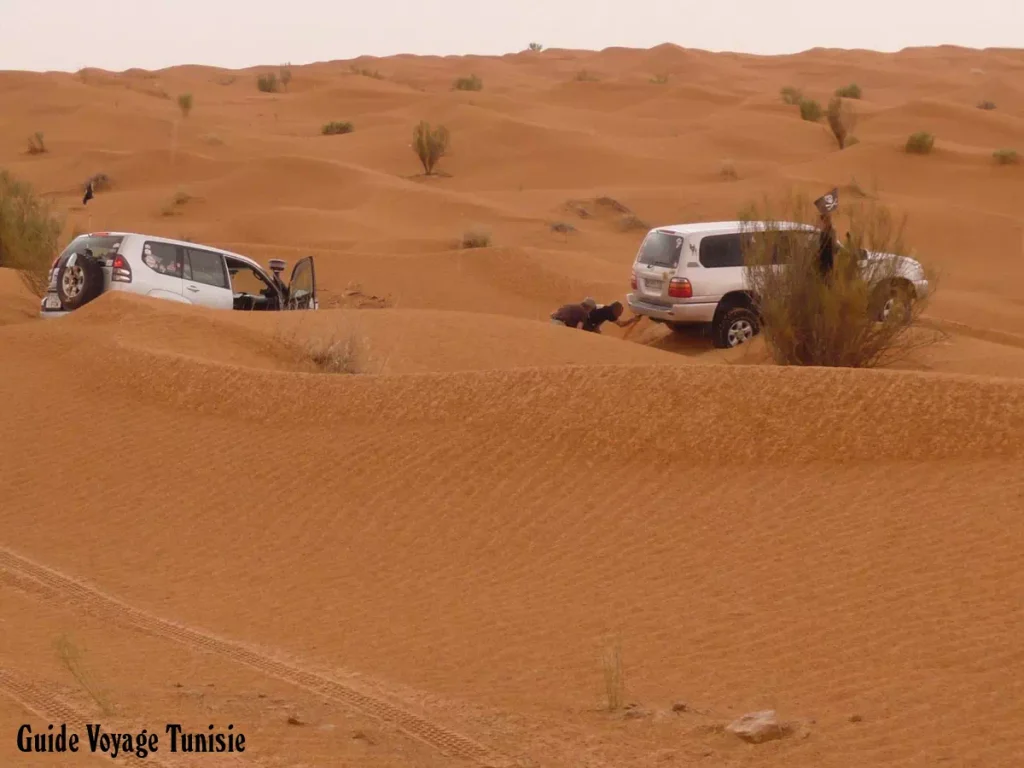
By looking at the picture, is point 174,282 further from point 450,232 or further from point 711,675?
point 450,232

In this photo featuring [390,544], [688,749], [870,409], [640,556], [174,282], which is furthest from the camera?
[174,282]

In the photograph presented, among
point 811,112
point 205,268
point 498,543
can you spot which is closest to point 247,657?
point 498,543

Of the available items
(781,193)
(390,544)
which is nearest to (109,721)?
(390,544)

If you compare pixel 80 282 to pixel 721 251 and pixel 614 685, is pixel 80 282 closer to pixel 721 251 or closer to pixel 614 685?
pixel 721 251

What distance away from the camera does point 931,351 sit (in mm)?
17812

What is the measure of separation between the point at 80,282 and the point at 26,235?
7.52 meters

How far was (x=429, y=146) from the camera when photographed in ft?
149

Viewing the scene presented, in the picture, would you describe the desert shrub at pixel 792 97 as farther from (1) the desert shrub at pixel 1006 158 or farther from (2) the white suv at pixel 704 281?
(2) the white suv at pixel 704 281

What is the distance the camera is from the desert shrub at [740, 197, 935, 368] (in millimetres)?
16031

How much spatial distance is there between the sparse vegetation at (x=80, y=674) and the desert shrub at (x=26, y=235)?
15.4 metres

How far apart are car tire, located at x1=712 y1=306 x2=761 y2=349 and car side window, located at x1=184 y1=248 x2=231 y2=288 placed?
6.28 meters

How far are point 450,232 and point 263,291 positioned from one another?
16.0 metres

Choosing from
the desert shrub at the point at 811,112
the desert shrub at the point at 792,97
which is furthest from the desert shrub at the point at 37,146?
the desert shrub at the point at 792,97

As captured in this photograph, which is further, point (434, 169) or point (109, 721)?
point (434, 169)
